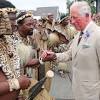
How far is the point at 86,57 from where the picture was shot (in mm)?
5301

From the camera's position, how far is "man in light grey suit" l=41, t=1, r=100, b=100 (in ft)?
17.3

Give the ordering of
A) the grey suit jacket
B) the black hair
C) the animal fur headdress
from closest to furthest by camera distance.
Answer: the animal fur headdress → the black hair → the grey suit jacket

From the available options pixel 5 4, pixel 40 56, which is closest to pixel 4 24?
pixel 5 4

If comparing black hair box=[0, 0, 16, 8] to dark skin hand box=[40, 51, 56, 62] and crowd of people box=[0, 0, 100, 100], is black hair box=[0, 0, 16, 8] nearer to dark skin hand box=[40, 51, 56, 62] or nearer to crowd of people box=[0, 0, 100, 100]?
crowd of people box=[0, 0, 100, 100]

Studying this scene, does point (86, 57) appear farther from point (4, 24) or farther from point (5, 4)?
point (4, 24)

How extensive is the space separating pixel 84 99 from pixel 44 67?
2308 mm

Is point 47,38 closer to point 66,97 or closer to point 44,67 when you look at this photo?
point 44,67

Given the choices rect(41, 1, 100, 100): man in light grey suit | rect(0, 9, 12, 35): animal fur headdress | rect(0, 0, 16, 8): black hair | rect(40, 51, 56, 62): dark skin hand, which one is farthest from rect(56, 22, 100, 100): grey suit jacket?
rect(0, 9, 12, 35): animal fur headdress

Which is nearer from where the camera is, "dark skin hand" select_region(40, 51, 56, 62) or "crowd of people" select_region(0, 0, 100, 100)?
"crowd of people" select_region(0, 0, 100, 100)

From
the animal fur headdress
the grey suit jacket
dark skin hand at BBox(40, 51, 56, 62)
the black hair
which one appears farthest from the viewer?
dark skin hand at BBox(40, 51, 56, 62)

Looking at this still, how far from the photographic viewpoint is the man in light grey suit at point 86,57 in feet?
17.3

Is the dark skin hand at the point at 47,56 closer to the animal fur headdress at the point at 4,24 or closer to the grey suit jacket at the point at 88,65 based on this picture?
the grey suit jacket at the point at 88,65

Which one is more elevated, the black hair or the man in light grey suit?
the black hair

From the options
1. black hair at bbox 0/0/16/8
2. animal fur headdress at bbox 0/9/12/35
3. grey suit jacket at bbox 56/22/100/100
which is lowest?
grey suit jacket at bbox 56/22/100/100
